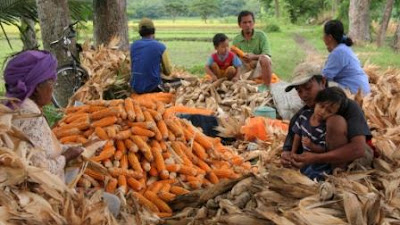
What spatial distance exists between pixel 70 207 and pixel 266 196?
3.68 feet

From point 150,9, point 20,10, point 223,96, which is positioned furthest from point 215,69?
point 150,9

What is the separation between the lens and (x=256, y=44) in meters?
7.94

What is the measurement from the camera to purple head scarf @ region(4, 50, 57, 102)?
10.1ft

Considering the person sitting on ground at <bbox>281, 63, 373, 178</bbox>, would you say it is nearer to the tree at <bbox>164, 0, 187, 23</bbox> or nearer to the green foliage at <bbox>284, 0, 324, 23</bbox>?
the green foliage at <bbox>284, 0, 324, 23</bbox>

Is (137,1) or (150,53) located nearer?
(150,53)

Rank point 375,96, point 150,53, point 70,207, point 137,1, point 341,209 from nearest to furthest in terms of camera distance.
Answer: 1. point 70,207
2. point 341,209
3. point 375,96
4. point 150,53
5. point 137,1

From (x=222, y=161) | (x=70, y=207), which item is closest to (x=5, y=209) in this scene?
(x=70, y=207)

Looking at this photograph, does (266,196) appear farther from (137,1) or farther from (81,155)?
(137,1)

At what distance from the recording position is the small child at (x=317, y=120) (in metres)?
3.59

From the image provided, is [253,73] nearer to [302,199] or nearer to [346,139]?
[346,139]

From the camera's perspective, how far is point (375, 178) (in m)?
3.39

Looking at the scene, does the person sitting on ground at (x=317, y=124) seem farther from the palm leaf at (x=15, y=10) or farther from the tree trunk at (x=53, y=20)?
the palm leaf at (x=15, y=10)

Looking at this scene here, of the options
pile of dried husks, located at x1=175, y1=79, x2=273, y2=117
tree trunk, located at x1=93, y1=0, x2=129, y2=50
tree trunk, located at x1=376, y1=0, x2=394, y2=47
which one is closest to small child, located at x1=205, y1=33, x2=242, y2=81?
pile of dried husks, located at x1=175, y1=79, x2=273, y2=117

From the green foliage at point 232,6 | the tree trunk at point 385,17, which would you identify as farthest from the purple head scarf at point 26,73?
the green foliage at point 232,6
